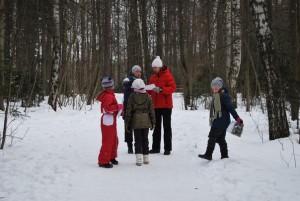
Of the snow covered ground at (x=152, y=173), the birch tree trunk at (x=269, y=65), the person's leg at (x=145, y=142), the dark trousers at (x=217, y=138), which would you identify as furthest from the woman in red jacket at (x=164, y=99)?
the birch tree trunk at (x=269, y=65)

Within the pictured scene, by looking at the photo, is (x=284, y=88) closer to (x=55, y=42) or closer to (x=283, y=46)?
Result: (x=283, y=46)

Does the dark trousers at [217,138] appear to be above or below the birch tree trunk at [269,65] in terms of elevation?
below

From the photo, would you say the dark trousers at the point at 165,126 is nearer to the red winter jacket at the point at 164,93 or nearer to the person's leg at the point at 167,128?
the person's leg at the point at 167,128

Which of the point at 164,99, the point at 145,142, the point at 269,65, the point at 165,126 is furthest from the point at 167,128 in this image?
the point at 269,65

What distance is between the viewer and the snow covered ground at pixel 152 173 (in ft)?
14.8

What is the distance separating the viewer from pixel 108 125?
6223 mm

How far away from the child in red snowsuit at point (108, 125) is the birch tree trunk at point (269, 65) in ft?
10.4

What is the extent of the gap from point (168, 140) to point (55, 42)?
9036mm

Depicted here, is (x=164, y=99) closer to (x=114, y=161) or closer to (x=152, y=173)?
(x=114, y=161)

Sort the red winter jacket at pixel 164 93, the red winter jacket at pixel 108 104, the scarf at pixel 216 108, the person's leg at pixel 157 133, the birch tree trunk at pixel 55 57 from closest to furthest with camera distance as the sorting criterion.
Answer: the scarf at pixel 216 108 → the red winter jacket at pixel 108 104 → the red winter jacket at pixel 164 93 → the person's leg at pixel 157 133 → the birch tree trunk at pixel 55 57

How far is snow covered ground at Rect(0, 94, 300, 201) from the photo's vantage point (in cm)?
450

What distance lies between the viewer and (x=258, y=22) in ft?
23.6

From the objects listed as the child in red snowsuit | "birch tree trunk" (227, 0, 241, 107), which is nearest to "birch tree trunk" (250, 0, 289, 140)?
the child in red snowsuit

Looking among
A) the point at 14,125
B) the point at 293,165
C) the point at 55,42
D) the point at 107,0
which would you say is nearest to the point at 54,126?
the point at 14,125
